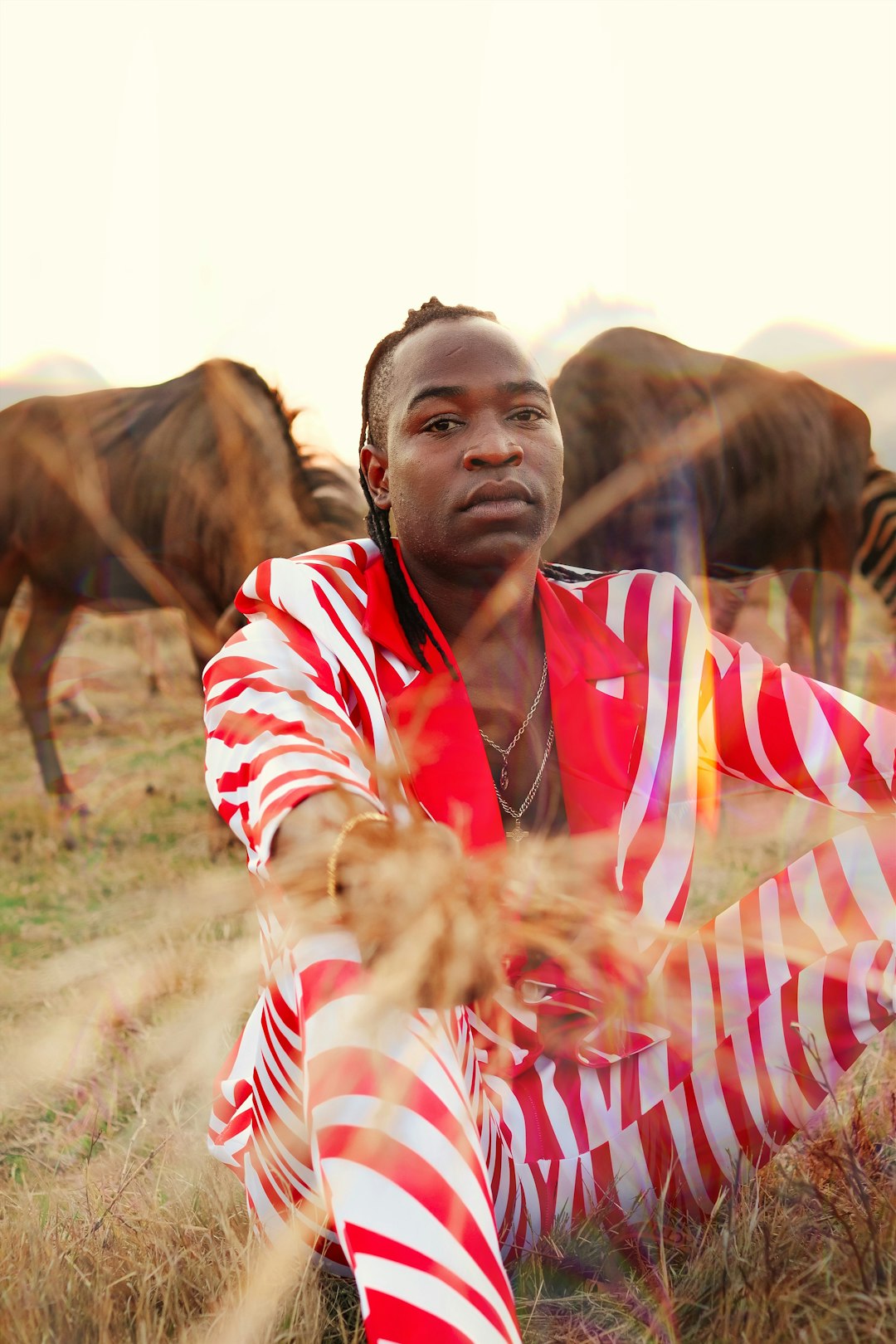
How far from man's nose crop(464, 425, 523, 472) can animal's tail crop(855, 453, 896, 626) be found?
4.64m

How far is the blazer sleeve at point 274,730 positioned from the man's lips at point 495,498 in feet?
→ 0.78

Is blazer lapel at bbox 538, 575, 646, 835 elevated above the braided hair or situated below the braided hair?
below

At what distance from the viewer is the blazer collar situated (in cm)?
114

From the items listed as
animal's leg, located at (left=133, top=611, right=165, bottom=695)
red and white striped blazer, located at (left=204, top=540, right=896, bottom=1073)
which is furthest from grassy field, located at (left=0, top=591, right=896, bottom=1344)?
animal's leg, located at (left=133, top=611, right=165, bottom=695)

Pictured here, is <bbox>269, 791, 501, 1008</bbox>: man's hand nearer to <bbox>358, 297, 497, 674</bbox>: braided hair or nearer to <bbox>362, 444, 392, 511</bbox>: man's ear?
<bbox>358, 297, 497, 674</bbox>: braided hair

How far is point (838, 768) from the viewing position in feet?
4.09

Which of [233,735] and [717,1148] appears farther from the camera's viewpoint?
[717,1148]

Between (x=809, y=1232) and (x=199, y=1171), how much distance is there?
86 cm

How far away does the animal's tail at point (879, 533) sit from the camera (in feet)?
17.4

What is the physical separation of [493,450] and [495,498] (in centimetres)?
5

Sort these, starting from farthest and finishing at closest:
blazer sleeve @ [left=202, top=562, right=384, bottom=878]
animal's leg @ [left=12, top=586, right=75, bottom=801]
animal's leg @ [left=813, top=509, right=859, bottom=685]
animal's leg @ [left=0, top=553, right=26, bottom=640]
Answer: animal's leg @ [left=813, top=509, right=859, bottom=685] < animal's leg @ [left=0, top=553, right=26, bottom=640] < animal's leg @ [left=12, top=586, right=75, bottom=801] < blazer sleeve @ [left=202, top=562, right=384, bottom=878]

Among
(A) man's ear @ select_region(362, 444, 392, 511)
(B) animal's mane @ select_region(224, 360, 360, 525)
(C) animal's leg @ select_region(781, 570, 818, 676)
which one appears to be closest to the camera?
(A) man's ear @ select_region(362, 444, 392, 511)

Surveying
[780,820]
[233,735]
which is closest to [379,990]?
[233,735]

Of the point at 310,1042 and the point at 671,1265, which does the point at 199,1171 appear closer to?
the point at 671,1265
